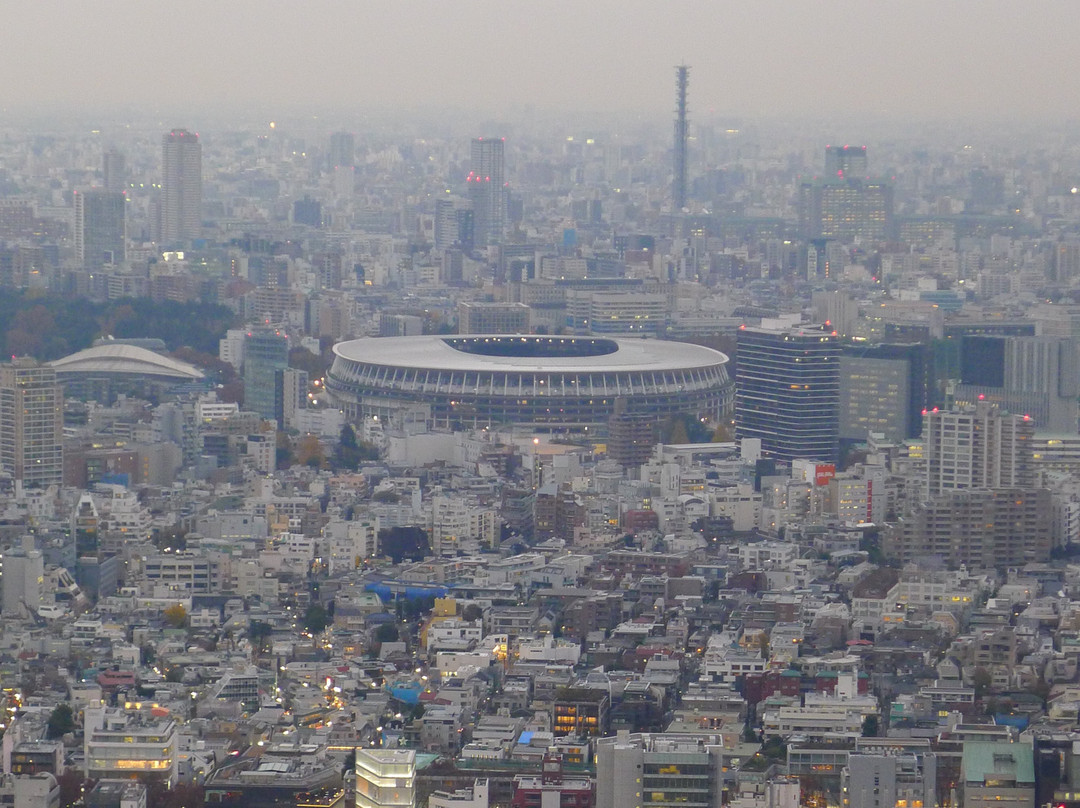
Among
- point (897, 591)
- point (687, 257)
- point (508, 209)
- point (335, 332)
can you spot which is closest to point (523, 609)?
point (897, 591)

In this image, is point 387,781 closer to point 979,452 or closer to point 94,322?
point 979,452

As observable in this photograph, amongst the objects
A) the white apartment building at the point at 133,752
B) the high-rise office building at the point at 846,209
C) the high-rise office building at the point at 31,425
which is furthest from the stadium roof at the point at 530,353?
the high-rise office building at the point at 846,209

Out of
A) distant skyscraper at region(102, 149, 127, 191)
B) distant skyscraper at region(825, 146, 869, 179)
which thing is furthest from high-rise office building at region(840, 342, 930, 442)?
distant skyscraper at region(102, 149, 127, 191)

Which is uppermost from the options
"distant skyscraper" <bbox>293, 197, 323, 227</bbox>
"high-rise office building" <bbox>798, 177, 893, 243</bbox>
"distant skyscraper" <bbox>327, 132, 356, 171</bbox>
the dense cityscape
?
"distant skyscraper" <bbox>327, 132, 356, 171</bbox>

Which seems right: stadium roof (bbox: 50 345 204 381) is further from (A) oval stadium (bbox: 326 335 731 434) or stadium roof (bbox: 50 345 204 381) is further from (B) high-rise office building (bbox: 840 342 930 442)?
(B) high-rise office building (bbox: 840 342 930 442)

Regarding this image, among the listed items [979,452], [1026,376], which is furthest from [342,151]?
[979,452]

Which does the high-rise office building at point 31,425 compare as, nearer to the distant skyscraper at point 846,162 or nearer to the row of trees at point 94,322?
the row of trees at point 94,322
